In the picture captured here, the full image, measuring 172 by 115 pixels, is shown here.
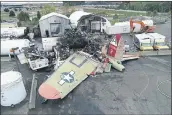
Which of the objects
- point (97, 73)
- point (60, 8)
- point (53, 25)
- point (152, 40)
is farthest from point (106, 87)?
point (60, 8)

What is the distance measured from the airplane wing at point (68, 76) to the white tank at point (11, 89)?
1.49 meters

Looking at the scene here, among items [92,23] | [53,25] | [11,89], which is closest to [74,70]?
[11,89]

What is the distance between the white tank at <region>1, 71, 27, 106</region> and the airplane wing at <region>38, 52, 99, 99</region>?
1.49 m

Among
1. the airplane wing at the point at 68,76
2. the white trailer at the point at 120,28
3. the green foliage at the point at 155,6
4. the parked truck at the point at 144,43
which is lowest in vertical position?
the airplane wing at the point at 68,76

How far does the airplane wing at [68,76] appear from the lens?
531 inches

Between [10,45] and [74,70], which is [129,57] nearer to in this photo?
[74,70]

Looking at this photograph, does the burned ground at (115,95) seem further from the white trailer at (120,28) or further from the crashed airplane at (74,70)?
the white trailer at (120,28)

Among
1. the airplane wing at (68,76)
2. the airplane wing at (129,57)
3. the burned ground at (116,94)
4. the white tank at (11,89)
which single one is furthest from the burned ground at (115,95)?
the airplane wing at (129,57)

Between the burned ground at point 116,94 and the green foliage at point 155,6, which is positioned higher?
the green foliage at point 155,6

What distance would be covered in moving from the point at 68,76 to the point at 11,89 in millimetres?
4599

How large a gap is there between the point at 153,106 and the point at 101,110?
144 inches

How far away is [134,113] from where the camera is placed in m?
12.3

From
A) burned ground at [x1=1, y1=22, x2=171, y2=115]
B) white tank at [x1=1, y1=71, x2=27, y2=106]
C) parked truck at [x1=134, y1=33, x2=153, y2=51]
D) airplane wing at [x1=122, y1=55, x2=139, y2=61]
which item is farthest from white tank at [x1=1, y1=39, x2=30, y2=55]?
parked truck at [x1=134, y1=33, x2=153, y2=51]

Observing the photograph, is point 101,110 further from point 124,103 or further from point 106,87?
point 106,87
